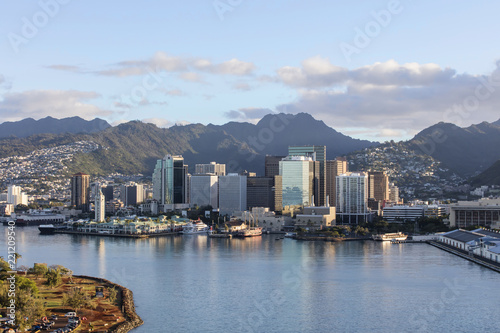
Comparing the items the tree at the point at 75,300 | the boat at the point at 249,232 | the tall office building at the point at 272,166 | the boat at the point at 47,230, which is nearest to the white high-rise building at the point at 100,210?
the boat at the point at 47,230

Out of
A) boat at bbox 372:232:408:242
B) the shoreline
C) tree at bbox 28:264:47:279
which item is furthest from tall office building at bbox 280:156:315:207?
the shoreline

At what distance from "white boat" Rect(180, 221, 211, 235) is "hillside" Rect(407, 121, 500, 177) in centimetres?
5676

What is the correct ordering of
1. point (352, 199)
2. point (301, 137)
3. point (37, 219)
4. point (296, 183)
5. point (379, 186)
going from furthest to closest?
point (301, 137), point (379, 186), point (37, 219), point (296, 183), point (352, 199)

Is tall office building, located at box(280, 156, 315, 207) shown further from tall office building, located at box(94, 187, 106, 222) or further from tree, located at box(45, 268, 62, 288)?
tree, located at box(45, 268, 62, 288)

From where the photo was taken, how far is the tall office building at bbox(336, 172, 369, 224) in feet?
152

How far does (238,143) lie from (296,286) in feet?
342

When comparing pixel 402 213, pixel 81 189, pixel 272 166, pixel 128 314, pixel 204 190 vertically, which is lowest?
pixel 128 314

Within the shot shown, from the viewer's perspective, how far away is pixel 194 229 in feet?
142

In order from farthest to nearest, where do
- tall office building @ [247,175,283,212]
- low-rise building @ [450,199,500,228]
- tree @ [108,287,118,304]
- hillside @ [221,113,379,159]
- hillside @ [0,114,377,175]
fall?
hillside @ [221,113,379,159]
hillside @ [0,114,377,175]
tall office building @ [247,175,283,212]
low-rise building @ [450,199,500,228]
tree @ [108,287,118,304]

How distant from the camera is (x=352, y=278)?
20.2 meters

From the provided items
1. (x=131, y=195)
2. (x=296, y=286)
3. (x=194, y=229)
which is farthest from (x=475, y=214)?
(x=131, y=195)

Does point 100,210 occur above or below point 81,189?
below

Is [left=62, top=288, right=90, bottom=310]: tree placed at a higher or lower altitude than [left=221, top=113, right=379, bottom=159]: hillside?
lower

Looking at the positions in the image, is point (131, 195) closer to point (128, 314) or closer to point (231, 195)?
point (231, 195)
